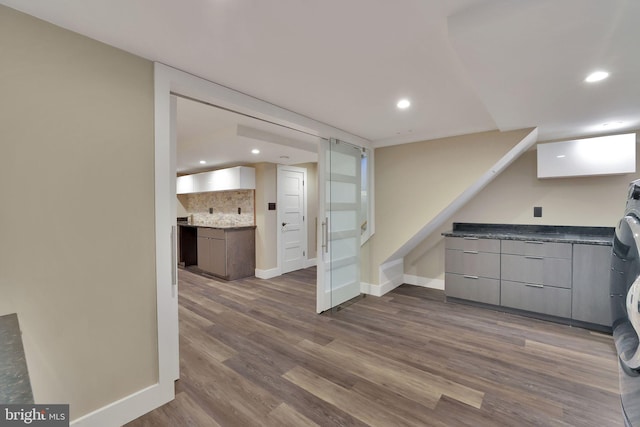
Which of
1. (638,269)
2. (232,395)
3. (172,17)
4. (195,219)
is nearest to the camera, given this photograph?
(638,269)

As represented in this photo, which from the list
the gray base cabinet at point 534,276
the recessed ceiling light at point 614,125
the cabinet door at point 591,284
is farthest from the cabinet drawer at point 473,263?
the recessed ceiling light at point 614,125

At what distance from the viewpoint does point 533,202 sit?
374 cm

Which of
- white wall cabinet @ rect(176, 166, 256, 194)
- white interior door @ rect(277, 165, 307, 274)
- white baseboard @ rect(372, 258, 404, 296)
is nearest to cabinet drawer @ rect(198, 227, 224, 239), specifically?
white wall cabinet @ rect(176, 166, 256, 194)

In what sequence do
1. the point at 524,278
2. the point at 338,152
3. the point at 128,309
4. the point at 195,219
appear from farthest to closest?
the point at 195,219 → the point at 338,152 → the point at 524,278 → the point at 128,309

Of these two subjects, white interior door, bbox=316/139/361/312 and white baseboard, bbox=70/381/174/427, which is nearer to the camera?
white baseboard, bbox=70/381/174/427

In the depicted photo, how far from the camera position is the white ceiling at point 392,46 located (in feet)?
4.22

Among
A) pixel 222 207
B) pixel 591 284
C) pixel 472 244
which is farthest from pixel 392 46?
pixel 222 207

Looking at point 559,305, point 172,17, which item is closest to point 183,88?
point 172,17

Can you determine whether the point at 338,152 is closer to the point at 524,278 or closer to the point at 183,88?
the point at 183,88

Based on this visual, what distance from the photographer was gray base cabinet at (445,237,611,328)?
2.88 m

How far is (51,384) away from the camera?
1.44 m

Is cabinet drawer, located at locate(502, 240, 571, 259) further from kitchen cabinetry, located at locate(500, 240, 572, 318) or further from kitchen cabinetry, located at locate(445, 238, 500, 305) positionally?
kitchen cabinetry, located at locate(445, 238, 500, 305)

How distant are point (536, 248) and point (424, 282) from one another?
1702 mm

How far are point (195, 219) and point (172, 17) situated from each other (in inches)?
243
